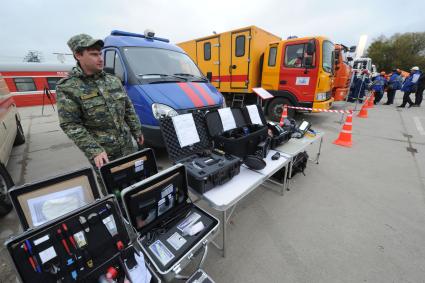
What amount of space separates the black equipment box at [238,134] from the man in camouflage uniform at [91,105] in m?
0.94

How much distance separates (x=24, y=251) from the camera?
0.85 meters

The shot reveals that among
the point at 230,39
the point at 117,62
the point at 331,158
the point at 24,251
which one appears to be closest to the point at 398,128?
the point at 331,158

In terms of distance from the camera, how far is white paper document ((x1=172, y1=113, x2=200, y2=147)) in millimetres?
1868

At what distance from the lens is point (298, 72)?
533cm

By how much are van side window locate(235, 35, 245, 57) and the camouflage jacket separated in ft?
16.8

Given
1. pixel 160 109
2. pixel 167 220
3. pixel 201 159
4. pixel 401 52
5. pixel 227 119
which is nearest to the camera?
pixel 167 220

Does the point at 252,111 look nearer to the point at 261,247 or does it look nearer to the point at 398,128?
the point at 261,247

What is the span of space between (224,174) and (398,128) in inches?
287

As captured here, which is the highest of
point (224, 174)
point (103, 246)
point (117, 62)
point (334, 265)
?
point (117, 62)

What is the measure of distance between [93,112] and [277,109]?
564 cm

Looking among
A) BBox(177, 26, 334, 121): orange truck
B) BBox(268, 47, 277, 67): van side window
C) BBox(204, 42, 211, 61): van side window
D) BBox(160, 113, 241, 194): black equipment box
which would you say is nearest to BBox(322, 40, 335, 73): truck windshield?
BBox(177, 26, 334, 121): orange truck

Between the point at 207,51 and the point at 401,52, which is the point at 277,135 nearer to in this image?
the point at 207,51

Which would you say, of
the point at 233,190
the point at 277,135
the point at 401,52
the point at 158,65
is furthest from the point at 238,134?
the point at 401,52

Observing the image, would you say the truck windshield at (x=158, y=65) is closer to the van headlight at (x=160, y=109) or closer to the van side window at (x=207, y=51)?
the van headlight at (x=160, y=109)
